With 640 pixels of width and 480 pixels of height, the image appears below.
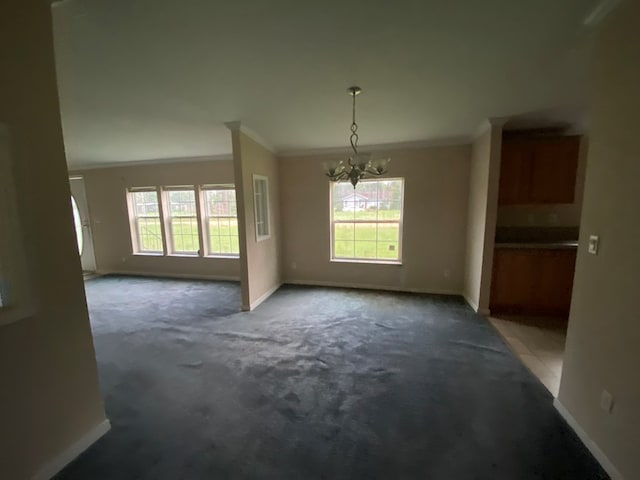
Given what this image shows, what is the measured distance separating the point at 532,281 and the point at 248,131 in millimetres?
4278

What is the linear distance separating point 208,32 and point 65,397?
245 centimetres

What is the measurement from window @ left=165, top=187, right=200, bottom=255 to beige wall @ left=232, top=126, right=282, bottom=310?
190 centimetres

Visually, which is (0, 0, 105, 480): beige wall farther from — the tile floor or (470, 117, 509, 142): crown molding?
(470, 117, 509, 142): crown molding

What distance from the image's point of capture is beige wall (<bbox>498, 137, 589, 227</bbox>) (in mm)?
3960

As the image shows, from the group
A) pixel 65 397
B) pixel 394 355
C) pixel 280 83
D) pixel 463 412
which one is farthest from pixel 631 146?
pixel 65 397

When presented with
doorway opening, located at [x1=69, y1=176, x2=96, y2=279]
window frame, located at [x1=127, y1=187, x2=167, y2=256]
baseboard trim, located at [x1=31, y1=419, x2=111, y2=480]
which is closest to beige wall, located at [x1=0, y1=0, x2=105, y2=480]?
baseboard trim, located at [x1=31, y1=419, x2=111, y2=480]

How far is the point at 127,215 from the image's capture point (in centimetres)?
585

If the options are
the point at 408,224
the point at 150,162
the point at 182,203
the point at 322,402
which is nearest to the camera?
the point at 322,402

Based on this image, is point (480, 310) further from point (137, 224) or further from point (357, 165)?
point (137, 224)

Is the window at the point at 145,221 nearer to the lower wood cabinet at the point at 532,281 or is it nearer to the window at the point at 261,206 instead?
the window at the point at 261,206

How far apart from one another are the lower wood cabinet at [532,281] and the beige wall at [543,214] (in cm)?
75

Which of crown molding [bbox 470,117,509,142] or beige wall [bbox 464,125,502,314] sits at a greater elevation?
crown molding [bbox 470,117,509,142]

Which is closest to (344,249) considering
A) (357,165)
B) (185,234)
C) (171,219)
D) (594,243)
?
(357,165)

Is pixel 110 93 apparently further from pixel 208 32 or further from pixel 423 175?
pixel 423 175
